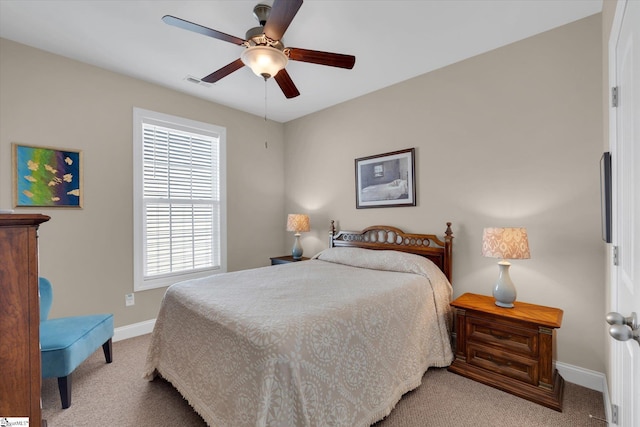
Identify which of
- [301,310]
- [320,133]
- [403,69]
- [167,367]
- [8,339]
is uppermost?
[403,69]

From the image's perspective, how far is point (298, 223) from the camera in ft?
13.1

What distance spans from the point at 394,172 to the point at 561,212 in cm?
156

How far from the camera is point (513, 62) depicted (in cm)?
252

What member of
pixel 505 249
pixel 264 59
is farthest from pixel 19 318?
pixel 505 249

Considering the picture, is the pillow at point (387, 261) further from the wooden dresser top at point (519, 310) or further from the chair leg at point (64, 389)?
the chair leg at point (64, 389)

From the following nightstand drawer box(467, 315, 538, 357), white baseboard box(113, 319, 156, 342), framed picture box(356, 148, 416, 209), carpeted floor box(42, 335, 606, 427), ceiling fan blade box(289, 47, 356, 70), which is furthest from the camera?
framed picture box(356, 148, 416, 209)

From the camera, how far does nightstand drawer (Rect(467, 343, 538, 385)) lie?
2.06 meters

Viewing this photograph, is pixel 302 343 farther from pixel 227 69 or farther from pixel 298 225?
pixel 298 225

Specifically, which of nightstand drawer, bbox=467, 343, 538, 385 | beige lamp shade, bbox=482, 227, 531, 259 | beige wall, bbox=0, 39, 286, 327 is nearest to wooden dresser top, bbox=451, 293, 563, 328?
nightstand drawer, bbox=467, 343, 538, 385

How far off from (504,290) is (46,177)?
13.4ft

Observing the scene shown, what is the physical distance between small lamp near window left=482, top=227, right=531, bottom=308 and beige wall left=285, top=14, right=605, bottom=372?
0.33 meters

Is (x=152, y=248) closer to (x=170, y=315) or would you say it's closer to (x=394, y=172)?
(x=170, y=315)

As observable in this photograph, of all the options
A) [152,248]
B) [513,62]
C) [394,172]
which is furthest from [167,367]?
[513,62]

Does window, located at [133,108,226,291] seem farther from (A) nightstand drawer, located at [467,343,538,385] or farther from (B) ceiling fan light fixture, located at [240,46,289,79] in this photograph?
(A) nightstand drawer, located at [467,343,538,385]
